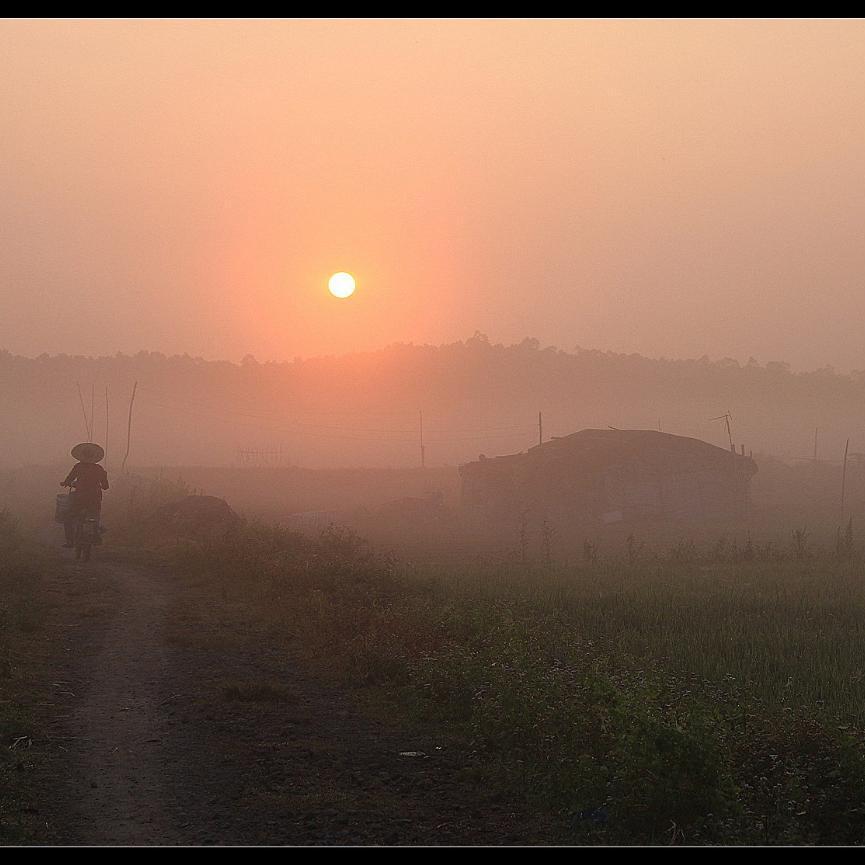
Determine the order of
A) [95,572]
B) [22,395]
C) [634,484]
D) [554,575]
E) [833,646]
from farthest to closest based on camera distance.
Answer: [22,395] → [634,484] → [554,575] → [95,572] → [833,646]

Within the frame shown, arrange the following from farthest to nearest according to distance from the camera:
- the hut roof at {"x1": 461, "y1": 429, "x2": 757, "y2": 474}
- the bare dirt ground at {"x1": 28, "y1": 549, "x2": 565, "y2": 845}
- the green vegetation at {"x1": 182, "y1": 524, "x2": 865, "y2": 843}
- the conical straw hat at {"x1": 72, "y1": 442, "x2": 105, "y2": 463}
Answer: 1. the hut roof at {"x1": 461, "y1": 429, "x2": 757, "y2": 474}
2. the conical straw hat at {"x1": 72, "y1": 442, "x2": 105, "y2": 463}
3. the green vegetation at {"x1": 182, "y1": 524, "x2": 865, "y2": 843}
4. the bare dirt ground at {"x1": 28, "y1": 549, "x2": 565, "y2": 845}

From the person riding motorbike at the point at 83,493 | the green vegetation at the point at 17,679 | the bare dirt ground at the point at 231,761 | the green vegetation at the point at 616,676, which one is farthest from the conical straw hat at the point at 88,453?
the bare dirt ground at the point at 231,761

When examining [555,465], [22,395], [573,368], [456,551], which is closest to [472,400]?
[573,368]

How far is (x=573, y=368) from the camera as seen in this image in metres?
127

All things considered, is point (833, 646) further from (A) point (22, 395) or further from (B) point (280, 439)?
(A) point (22, 395)

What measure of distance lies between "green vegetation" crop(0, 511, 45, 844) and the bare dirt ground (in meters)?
0.18

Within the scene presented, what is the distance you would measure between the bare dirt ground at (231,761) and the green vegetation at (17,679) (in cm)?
18

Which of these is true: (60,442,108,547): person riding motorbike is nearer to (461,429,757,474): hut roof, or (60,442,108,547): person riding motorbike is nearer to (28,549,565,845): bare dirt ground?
(28,549,565,845): bare dirt ground

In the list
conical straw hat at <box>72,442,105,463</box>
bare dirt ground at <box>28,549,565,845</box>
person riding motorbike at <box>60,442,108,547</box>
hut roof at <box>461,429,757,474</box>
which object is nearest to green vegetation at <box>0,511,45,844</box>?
bare dirt ground at <box>28,549,565,845</box>

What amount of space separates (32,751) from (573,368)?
400 feet

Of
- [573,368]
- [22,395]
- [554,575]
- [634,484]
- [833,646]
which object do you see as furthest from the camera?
[573,368]

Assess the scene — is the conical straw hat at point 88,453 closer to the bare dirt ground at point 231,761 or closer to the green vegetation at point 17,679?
the green vegetation at point 17,679

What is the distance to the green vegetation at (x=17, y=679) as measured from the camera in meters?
6.62

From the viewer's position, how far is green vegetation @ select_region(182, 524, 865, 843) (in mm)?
6770
